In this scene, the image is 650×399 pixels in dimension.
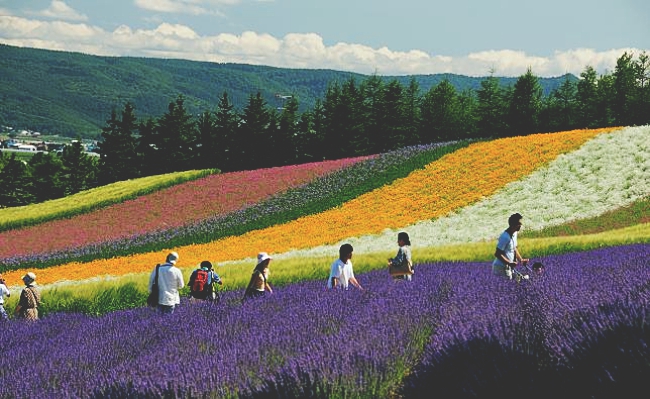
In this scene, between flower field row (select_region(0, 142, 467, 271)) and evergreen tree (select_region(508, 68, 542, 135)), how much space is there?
29822mm

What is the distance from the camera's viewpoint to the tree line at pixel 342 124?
72.2m

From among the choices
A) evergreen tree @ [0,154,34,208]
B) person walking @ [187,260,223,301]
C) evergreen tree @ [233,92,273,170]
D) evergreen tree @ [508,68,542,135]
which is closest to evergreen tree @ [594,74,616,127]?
evergreen tree @ [508,68,542,135]

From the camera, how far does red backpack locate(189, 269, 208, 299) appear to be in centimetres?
1255

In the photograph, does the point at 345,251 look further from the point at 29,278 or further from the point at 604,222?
the point at 604,222

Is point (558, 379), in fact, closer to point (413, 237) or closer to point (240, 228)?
point (413, 237)

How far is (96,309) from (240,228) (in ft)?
61.0

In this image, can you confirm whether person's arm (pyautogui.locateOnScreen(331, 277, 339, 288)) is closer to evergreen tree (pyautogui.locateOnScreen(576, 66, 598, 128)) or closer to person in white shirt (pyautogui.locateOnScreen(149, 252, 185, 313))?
person in white shirt (pyautogui.locateOnScreen(149, 252, 185, 313))

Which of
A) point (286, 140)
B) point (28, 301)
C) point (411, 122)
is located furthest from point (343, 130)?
point (28, 301)

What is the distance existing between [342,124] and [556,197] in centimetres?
4224

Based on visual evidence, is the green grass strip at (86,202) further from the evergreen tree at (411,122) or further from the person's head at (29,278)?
the person's head at (29,278)

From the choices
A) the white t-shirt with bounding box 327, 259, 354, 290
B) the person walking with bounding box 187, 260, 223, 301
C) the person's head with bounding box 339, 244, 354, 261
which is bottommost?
the person walking with bounding box 187, 260, 223, 301

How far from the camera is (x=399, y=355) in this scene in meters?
4.57

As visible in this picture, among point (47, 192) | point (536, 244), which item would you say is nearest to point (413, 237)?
point (536, 244)

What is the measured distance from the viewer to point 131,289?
16469 mm
